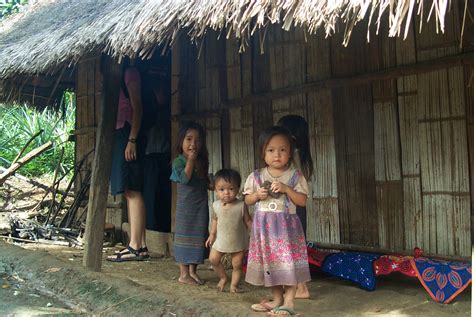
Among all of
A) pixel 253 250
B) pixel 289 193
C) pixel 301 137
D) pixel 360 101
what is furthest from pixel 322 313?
pixel 360 101

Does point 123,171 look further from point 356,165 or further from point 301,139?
point 356,165

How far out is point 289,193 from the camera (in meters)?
3.04

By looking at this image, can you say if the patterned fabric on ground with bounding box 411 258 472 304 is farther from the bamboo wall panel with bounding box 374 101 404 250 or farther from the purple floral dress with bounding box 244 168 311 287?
the purple floral dress with bounding box 244 168 311 287

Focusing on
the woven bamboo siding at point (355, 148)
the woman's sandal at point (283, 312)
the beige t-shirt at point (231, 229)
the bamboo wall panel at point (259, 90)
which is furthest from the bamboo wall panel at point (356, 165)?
the woman's sandal at point (283, 312)

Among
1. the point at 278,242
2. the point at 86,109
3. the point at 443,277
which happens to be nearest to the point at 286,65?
the point at 278,242

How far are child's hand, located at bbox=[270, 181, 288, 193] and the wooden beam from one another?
1495 millimetres

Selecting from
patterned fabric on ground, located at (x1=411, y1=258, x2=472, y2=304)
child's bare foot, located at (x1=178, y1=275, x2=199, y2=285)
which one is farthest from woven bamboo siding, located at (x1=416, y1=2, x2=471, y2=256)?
child's bare foot, located at (x1=178, y1=275, x2=199, y2=285)

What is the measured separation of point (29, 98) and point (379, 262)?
5583 mm

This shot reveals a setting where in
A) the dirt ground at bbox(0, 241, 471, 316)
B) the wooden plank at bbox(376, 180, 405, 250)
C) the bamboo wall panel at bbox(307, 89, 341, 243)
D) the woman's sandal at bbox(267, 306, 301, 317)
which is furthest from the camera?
the bamboo wall panel at bbox(307, 89, 341, 243)

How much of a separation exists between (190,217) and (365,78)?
181 cm

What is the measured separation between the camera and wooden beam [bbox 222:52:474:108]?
3541 millimetres

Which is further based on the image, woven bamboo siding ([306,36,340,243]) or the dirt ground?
woven bamboo siding ([306,36,340,243])

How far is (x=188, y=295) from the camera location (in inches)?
138

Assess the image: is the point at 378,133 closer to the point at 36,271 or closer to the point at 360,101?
the point at 360,101
